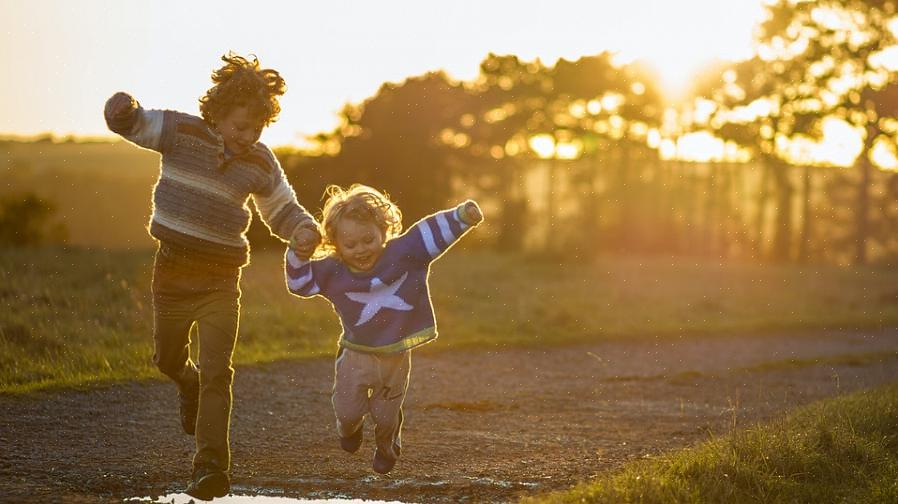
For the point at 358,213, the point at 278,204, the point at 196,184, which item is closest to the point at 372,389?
the point at 358,213

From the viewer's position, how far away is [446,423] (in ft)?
26.6

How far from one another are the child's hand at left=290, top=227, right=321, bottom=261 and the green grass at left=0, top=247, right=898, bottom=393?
374 cm

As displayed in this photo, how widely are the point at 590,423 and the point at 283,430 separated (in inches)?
80.7

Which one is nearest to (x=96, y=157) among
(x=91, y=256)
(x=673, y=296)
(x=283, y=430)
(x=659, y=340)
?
(x=91, y=256)

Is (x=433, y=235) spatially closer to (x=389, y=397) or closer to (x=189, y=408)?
(x=389, y=397)

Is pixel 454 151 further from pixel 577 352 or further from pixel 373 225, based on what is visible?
pixel 373 225

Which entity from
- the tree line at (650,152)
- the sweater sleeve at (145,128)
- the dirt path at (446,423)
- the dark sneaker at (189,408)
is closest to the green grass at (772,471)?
the dirt path at (446,423)

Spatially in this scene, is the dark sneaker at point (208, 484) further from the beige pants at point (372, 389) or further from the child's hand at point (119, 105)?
the child's hand at point (119, 105)

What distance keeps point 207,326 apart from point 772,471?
9.36 feet

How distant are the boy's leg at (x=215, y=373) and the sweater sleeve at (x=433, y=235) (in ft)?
3.03

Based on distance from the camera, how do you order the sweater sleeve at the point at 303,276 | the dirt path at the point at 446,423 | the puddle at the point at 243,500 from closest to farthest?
the puddle at the point at 243,500
the sweater sleeve at the point at 303,276
the dirt path at the point at 446,423

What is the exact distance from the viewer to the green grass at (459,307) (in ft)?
34.6

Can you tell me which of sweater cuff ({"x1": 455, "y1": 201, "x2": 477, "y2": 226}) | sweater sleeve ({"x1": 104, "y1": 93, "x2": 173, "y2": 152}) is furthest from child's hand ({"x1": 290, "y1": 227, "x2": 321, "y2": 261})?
sweater sleeve ({"x1": 104, "y1": 93, "x2": 173, "y2": 152})

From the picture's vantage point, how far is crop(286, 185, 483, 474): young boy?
18.2 feet
